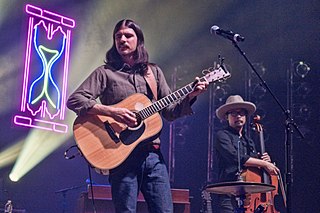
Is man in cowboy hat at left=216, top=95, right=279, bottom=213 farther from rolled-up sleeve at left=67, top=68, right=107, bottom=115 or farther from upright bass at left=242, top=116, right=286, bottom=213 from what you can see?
rolled-up sleeve at left=67, top=68, right=107, bottom=115

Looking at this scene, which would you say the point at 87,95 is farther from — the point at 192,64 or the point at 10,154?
the point at 192,64

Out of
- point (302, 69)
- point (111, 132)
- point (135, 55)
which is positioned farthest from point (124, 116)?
point (302, 69)

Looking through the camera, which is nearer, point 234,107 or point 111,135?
point 111,135

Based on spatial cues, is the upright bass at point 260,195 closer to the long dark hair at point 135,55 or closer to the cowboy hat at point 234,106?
the cowboy hat at point 234,106

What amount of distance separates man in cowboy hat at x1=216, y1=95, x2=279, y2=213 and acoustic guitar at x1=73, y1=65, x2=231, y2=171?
65.3 inches

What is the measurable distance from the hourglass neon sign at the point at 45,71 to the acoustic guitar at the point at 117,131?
4.31m

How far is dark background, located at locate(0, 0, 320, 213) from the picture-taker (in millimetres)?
7156

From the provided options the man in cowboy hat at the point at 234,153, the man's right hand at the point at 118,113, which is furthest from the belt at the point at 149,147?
the man in cowboy hat at the point at 234,153

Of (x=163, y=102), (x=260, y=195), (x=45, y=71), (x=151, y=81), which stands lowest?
(x=260, y=195)

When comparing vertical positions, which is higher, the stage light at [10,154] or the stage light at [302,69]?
the stage light at [302,69]

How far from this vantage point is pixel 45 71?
25.6ft

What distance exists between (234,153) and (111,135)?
2.06m

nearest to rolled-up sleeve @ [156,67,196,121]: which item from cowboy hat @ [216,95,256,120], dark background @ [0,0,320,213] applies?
cowboy hat @ [216,95,256,120]

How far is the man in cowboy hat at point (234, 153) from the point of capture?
4.88 meters
